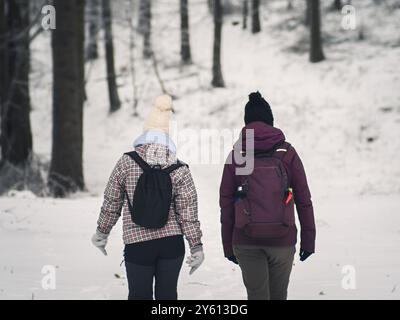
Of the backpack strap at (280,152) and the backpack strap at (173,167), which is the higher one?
the backpack strap at (280,152)

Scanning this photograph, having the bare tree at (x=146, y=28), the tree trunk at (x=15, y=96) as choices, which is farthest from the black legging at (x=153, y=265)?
the bare tree at (x=146, y=28)

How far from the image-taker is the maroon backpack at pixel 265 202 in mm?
4199

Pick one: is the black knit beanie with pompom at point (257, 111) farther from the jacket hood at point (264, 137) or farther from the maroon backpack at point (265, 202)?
the maroon backpack at point (265, 202)

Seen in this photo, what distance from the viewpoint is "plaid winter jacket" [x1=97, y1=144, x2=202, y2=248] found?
4.29m

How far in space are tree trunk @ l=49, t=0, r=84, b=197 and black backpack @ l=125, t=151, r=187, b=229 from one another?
31.0ft

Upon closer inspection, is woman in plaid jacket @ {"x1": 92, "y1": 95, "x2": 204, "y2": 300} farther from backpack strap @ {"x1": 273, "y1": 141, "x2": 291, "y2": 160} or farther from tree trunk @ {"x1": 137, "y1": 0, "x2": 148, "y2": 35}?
tree trunk @ {"x1": 137, "y1": 0, "x2": 148, "y2": 35}

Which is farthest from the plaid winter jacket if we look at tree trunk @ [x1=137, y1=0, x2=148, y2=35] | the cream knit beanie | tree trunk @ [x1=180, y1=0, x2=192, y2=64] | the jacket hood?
tree trunk @ [x1=137, y1=0, x2=148, y2=35]

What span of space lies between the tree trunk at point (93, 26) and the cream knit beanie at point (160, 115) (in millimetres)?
26327

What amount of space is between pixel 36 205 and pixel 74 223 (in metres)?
1.50

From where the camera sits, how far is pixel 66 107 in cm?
1341

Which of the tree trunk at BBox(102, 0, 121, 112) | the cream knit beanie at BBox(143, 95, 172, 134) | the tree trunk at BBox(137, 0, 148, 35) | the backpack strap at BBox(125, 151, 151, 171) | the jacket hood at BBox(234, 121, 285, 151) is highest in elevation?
the tree trunk at BBox(137, 0, 148, 35)

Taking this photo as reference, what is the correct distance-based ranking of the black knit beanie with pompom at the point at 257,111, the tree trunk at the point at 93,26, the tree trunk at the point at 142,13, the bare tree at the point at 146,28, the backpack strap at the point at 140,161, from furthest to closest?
1. the tree trunk at the point at 93,26
2. the tree trunk at the point at 142,13
3. the bare tree at the point at 146,28
4. the black knit beanie with pompom at the point at 257,111
5. the backpack strap at the point at 140,161
